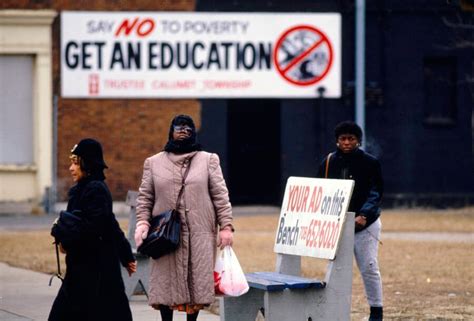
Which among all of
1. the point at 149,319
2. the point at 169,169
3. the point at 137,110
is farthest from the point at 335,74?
the point at 169,169

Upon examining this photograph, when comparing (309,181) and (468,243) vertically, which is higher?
(309,181)

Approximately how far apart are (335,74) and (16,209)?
7.50 metres

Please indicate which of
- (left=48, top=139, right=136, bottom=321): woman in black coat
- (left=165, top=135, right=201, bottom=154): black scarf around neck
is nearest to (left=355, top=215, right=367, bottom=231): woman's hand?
(left=165, top=135, right=201, bottom=154): black scarf around neck

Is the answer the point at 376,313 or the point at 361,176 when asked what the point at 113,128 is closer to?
the point at 361,176

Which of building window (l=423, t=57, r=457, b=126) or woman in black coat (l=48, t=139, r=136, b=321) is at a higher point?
building window (l=423, t=57, r=457, b=126)

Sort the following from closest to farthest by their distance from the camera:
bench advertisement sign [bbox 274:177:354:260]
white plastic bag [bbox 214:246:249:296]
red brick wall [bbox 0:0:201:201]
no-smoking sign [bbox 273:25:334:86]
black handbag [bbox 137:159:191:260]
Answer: black handbag [bbox 137:159:191:260]
white plastic bag [bbox 214:246:249:296]
bench advertisement sign [bbox 274:177:354:260]
red brick wall [bbox 0:0:201:201]
no-smoking sign [bbox 273:25:334:86]

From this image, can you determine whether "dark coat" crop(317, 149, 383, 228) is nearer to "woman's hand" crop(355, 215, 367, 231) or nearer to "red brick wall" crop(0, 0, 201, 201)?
"woman's hand" crop(355, 215, 367, 231)

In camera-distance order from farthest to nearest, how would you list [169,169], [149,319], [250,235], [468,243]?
[250,235] → [468,243] → [149,319] → [169,169]

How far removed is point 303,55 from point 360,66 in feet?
5.91

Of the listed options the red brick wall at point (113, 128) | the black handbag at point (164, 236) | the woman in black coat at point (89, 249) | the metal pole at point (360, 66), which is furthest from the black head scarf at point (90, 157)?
the red brick wall at point (113, 128)

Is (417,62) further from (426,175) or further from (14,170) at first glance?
(14,170)

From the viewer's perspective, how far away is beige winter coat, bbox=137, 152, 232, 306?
361 inches

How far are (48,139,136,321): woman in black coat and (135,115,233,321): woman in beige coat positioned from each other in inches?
19.3

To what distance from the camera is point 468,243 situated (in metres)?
20.3
